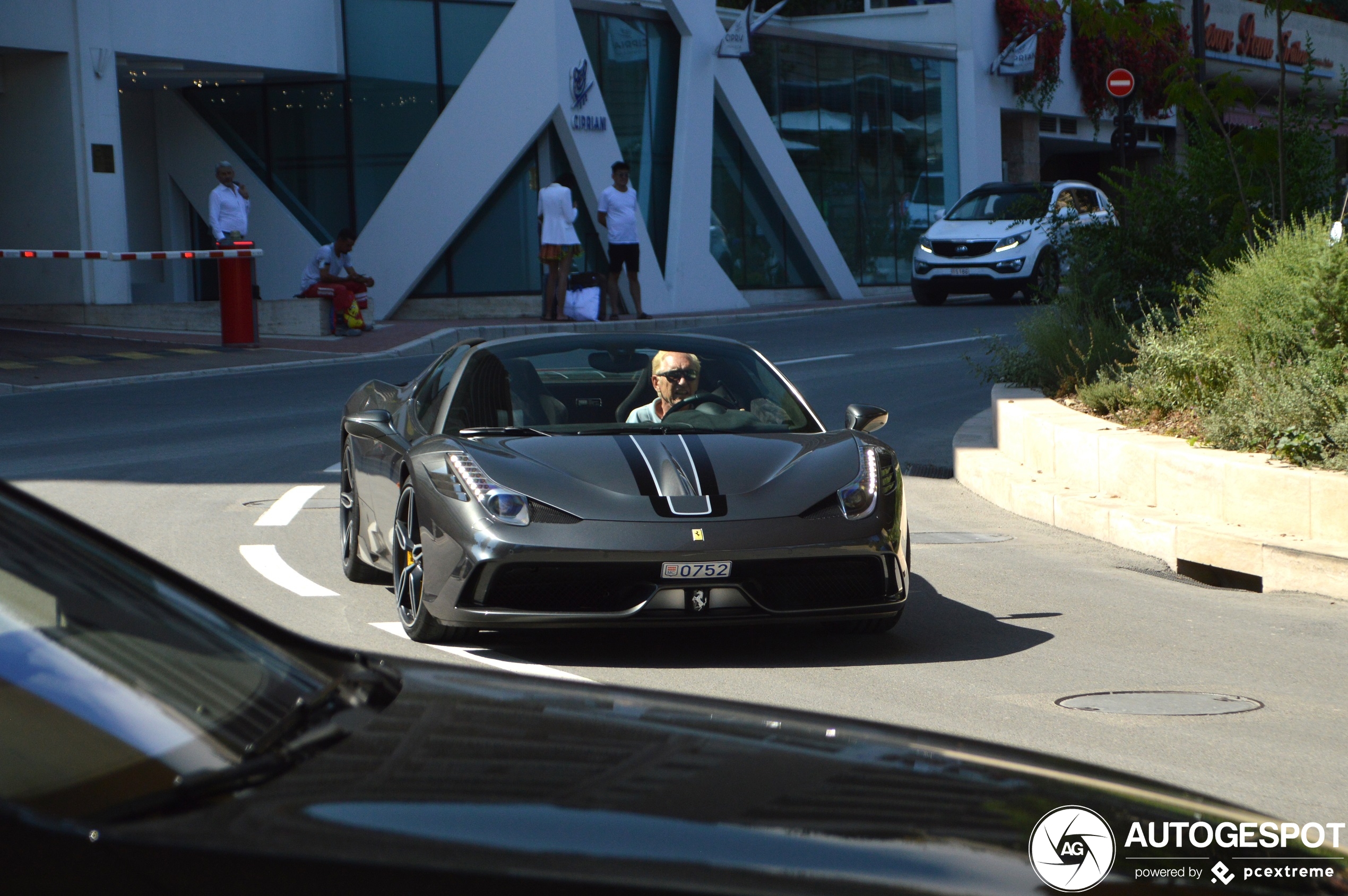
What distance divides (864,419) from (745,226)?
26234 mm

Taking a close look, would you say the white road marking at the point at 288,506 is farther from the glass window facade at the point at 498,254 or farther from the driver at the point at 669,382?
the glass window facade at the point at 498,254

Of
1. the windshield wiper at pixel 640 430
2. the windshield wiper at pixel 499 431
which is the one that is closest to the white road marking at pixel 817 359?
the windshield wiper at pixel 640 430

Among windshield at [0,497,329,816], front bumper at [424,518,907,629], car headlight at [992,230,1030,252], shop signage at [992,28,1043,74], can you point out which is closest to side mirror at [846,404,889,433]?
front bumper at [424,518,907,629]

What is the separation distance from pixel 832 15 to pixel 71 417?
3241 cm

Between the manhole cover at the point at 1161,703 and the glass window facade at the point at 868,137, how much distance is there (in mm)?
28523

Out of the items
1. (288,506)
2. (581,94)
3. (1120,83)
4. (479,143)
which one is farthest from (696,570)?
(1120,83)

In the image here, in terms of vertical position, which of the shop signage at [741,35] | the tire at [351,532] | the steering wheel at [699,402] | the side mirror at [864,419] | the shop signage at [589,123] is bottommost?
the tire at [351,532]

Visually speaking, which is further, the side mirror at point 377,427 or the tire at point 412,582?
the side mirror at point 377,427

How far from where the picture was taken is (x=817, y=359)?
19.8 m

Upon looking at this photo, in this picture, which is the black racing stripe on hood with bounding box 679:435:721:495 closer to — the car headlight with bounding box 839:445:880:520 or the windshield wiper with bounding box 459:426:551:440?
the car headlight with bounding box 839:445:880:520

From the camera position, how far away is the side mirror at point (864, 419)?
284 inches

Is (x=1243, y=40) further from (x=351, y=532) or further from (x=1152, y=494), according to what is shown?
(x=351, y=532)

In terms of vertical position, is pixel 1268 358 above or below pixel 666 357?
below

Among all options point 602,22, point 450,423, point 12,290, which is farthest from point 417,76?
point 450,423
